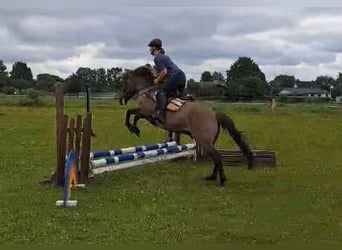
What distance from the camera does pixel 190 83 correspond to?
68.8ft

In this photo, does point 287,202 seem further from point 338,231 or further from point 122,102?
point 122,102

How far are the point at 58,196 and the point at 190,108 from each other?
325 cm

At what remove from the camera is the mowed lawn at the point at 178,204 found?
7.06m

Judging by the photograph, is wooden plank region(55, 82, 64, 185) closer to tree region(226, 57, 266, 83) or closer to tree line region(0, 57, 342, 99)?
tree line region(0, 57, 342, 99)

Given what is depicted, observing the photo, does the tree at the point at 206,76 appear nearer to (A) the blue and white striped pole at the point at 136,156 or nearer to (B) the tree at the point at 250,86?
(B) the tree at the point at 250,86

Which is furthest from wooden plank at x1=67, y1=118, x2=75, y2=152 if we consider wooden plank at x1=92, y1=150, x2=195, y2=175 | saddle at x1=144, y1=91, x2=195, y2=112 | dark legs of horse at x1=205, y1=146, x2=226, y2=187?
dark legs of horse at x1=205, y1=146, x2=226, y2=187

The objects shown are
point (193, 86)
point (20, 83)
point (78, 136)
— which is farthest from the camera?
point (20, 83)

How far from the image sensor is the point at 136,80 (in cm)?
1203

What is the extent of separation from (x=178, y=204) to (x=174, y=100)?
117 inches

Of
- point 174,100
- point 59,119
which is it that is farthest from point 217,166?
point 59,119

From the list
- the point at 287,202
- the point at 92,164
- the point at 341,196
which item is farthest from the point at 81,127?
the point at 341,196

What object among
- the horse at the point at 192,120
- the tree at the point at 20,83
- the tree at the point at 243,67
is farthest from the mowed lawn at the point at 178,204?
the tree at the point at 243,67

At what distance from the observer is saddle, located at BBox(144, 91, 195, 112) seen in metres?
11.4

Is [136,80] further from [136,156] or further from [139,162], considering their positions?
[139,162]
